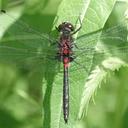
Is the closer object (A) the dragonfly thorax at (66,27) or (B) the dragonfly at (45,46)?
(A) the dragonfly thorax at (66,27)

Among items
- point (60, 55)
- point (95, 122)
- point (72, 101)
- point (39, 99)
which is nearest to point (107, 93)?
point (95, 122)

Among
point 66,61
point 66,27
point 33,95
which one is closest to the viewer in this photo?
point 66,27

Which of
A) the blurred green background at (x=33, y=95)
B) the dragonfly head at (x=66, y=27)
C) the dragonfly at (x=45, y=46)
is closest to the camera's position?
the dragonfly head at (x=66, y=27)

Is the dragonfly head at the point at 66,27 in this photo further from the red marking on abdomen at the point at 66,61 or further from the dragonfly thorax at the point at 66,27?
the red marking on abdomen at the point at 66,61

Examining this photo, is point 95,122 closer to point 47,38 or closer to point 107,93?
point 107,93

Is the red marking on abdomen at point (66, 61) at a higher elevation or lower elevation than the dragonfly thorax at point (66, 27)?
lower

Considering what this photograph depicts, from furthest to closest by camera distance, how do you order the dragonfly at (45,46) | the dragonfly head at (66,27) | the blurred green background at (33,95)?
1. the blurred green background at (33,95)
2. the dragonfly at (45,46)
3. the dragonfly head at (66,27)

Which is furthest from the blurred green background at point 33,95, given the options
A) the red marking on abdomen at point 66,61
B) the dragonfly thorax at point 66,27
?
the dragonfly thorax at point 66,27

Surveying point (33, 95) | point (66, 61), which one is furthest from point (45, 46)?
point (33, 95)

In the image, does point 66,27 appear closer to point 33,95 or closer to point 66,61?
point 66,61

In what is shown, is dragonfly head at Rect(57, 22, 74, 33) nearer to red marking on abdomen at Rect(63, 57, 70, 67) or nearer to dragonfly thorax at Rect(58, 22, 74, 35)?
dragonfly thorax at Rect(58, 22, 74, 35)

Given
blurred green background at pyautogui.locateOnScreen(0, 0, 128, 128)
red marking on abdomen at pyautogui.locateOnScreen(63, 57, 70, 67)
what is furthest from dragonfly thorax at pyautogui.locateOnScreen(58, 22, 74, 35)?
blurred green background at pyautogui.locateOnScreen(0, 0, 128, 128)
